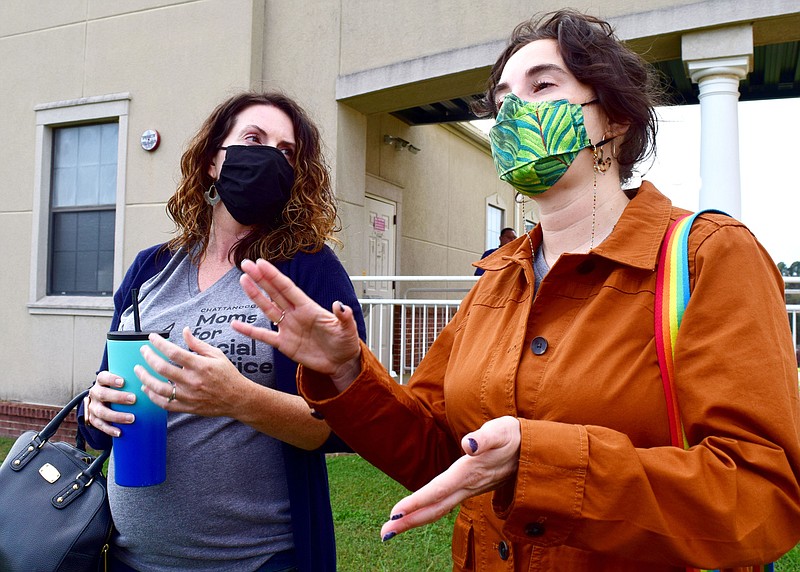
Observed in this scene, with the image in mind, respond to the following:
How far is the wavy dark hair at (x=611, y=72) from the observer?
5.72ft

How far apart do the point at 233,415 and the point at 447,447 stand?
0.57m

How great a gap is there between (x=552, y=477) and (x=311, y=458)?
99 centimetres

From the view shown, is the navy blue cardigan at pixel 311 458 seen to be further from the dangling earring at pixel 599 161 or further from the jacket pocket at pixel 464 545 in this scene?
the dangling earring at pixel 599 161

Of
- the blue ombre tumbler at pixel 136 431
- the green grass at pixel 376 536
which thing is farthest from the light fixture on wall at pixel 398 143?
the blue ombre tumbler at pixel 136 431

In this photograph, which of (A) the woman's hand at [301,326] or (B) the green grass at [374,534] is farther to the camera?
(B) the green grass at [374,534]

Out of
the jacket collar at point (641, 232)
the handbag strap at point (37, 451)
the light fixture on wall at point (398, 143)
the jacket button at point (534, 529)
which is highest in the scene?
the light fixture on wall at point (398, 143)

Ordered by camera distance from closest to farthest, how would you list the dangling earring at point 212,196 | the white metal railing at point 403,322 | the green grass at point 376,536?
the dangling earring at point 212,196, the green grass at point 376,536, the white metal railing at point 403,322

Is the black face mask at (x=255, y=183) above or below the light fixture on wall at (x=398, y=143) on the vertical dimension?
below

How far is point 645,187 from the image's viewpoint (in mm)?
1673

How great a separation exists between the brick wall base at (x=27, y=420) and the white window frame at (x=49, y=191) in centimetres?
115

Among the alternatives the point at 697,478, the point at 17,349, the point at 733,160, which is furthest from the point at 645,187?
the point at 17,349

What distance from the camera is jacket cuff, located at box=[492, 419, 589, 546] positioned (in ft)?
3.88

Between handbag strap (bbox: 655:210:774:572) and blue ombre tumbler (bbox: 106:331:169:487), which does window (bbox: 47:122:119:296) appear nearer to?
blue ombre tumbler (bbox: 106:331:169:487)

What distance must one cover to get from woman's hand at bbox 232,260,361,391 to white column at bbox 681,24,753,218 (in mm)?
4903
